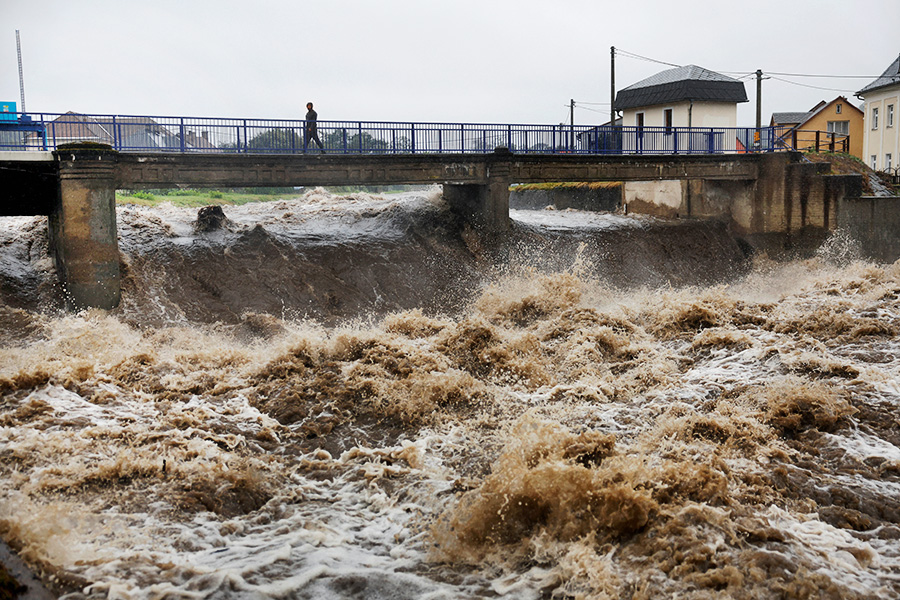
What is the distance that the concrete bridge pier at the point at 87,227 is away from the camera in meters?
16.3

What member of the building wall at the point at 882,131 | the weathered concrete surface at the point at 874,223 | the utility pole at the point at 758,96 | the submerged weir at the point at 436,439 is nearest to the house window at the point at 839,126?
the building wall at the point at 882,131

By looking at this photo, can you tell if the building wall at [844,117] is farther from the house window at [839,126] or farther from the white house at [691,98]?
the white house at [691,98]

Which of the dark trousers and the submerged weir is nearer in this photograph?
the submerged weir

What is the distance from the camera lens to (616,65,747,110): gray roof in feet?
102

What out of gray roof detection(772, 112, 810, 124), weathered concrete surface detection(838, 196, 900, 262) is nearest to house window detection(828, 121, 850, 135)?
gray roof detection(772, 112, 810, 124)

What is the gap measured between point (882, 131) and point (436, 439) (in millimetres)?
37540

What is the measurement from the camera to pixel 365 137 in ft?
69.2

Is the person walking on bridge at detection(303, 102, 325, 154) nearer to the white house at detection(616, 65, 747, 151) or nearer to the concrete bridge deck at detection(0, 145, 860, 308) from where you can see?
the concrete bridge deck at detection(0, 145, 860, 308)

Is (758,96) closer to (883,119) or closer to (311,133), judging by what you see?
(883,119)

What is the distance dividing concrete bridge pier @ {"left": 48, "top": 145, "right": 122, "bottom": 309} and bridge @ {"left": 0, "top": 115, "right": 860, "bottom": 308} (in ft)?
0.07

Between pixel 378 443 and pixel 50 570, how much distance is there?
434 centimetres

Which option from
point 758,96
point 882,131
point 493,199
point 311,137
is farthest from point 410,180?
point 882,131

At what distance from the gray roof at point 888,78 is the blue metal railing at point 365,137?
12.1 meters

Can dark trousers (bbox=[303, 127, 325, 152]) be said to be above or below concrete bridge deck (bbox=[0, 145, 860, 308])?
above
